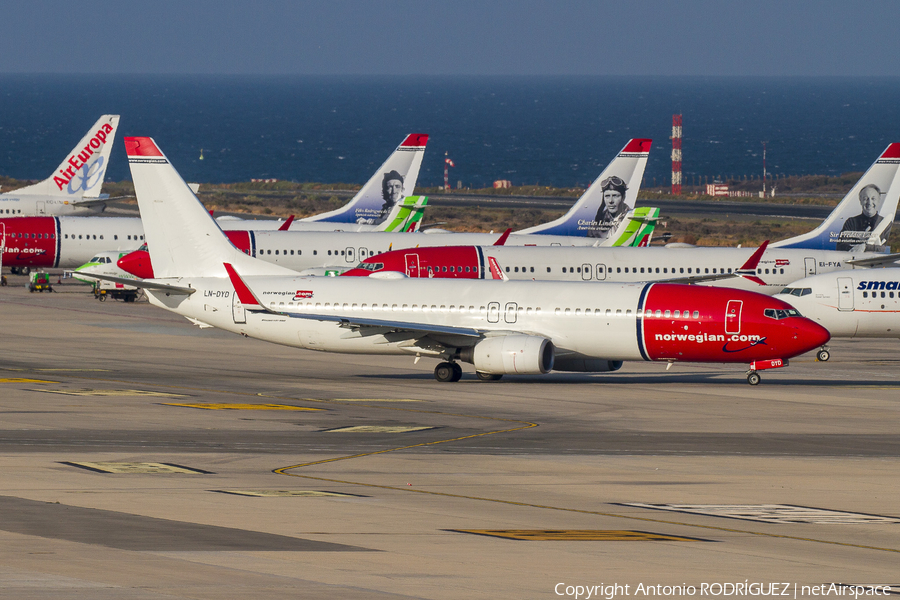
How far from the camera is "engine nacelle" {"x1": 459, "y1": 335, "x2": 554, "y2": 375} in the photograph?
4738 cm

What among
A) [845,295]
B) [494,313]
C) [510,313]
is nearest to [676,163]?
[845,295]

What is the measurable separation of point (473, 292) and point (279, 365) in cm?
1024

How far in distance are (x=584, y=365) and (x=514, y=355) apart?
367cm

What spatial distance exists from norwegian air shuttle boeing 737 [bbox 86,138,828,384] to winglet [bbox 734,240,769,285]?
16.4m

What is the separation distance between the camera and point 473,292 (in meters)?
50.0

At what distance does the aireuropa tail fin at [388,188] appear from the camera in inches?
3809

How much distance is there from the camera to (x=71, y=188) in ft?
364

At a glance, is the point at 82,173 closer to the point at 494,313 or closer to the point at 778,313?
the point at 494,313

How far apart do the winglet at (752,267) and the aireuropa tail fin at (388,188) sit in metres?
32.5

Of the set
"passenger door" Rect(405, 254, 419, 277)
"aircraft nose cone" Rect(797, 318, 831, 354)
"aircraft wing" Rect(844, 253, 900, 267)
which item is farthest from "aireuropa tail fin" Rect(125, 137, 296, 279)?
"aircraft wing" Rect(844, 253, 900, 267)

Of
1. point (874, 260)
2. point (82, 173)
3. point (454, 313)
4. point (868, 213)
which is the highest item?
point (82, 173)

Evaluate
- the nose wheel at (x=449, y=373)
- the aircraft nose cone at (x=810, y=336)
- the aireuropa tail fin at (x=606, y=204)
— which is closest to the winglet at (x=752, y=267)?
the aircraft nose cone at (x=810, y=336)

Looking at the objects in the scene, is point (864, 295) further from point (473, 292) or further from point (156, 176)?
point (156, 176)

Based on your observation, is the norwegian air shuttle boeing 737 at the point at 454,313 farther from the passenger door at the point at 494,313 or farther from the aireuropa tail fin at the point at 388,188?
the aireuropa tail fin at the point at 388,188
